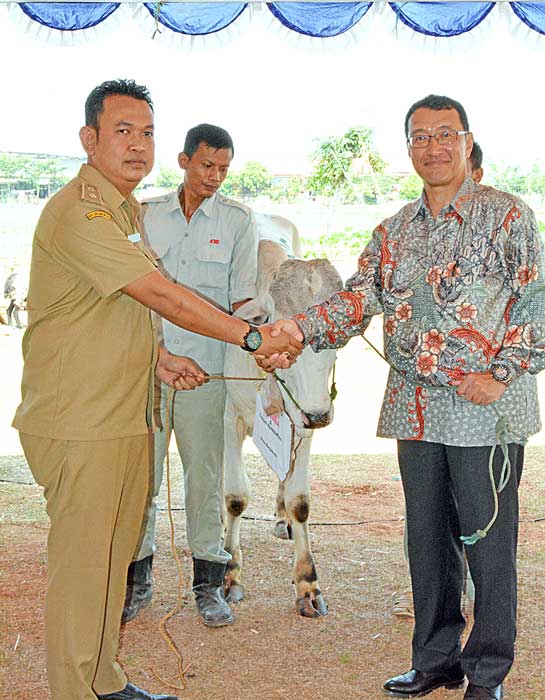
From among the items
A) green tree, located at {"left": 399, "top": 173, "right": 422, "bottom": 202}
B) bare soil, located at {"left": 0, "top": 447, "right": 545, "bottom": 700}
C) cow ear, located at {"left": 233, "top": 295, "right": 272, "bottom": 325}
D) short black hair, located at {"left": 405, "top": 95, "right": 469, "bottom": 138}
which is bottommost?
bare soil, located at {"left": 0, "top": 447, "right": 545, "bottom": 700}

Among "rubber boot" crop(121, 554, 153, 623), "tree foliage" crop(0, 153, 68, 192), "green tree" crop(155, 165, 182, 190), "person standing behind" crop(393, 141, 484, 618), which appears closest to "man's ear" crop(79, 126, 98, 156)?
"person standing behind" crop(393, 141, 484, 618)

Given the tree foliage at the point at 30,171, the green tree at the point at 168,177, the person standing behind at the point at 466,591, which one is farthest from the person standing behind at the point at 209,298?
the green tree at the point at 168,177

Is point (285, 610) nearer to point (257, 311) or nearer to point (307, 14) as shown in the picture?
point (257, 311)

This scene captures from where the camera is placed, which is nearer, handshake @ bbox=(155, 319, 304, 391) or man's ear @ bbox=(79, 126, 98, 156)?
man's ear @ bbox=(79, 126, 98, 156)

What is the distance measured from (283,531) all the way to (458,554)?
7.32 ft

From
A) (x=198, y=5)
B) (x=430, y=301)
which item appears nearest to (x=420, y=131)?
(x=430, y=301)

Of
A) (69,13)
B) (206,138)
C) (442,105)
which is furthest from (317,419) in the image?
(69,13)

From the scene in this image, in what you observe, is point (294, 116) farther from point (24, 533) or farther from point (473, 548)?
point (473, 548)

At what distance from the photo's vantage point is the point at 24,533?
17.8 ft

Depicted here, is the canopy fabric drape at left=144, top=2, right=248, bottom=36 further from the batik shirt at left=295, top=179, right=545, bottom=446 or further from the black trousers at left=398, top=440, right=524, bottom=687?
the black trousers at left=398, top=440, right=524, bottom=687

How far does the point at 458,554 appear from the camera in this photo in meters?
3.24

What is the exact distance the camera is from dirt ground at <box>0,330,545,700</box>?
3.46m

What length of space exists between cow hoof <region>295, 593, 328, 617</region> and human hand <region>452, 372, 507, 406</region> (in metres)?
1.71

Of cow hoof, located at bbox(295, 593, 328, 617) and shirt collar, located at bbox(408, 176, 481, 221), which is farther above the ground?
Answer: shirt collar, located at bbox(408, 176, 481, 221)
